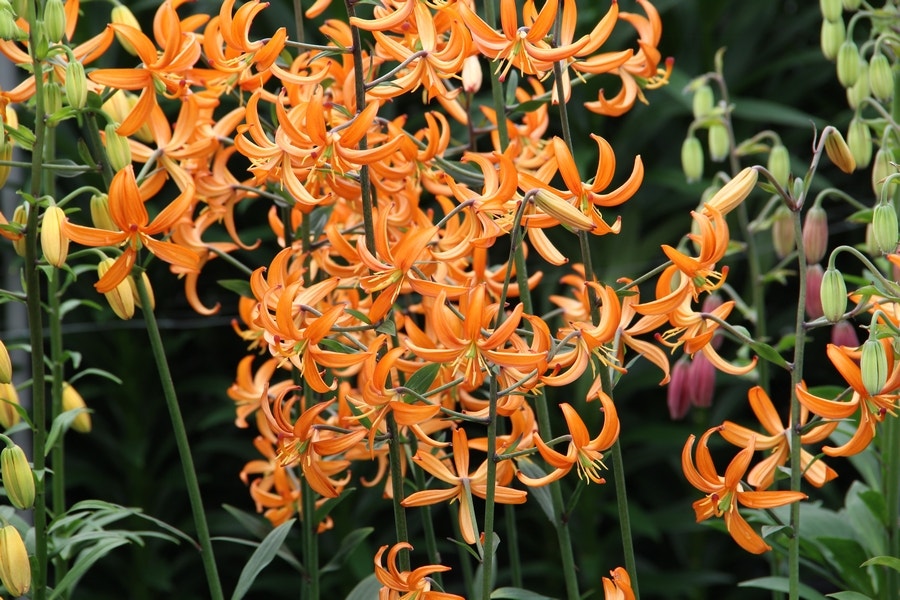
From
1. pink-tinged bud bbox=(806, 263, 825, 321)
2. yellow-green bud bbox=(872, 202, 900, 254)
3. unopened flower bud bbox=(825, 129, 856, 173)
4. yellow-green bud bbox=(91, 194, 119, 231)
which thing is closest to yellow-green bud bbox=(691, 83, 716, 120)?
pink-tinged bud bbox=(806, 263, 825, 321)

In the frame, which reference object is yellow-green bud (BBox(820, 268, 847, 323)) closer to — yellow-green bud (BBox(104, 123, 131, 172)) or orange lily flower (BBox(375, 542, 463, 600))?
orange lily flower (BBox(375, 542, 463, 600))

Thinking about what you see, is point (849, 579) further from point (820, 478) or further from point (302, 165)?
point (302, 165)

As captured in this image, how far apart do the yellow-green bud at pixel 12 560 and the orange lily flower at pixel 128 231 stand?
192 millimetres

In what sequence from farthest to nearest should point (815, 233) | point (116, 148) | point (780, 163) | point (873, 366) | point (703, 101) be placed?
point (703, 101)
point (780, 163)
point (815, 233)
point (116, 148)
point (873, 366)

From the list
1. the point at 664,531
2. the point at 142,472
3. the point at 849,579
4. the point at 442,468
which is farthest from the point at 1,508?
the point at 664,531

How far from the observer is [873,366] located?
0.76m

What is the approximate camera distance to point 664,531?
204cm

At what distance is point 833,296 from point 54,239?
1.87ft

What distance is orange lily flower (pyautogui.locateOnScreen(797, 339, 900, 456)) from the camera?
77cm

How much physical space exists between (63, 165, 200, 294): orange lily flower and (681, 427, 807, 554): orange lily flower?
418mm

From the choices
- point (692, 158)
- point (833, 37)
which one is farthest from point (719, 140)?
point (833, 37)

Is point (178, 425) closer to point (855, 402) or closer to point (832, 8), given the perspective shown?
point (855, 402)

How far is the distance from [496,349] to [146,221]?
298 mm

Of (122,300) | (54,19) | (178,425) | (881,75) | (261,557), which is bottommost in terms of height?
(261,557)
